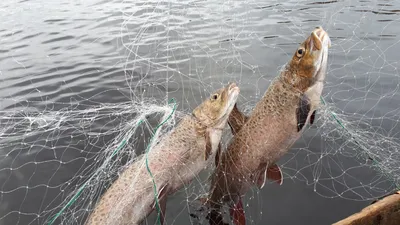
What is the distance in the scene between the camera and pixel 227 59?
7934 mm

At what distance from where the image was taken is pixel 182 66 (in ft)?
28.6

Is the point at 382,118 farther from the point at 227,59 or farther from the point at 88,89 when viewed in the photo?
the point at 88,89

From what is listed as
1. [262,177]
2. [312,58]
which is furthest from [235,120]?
[312,58]

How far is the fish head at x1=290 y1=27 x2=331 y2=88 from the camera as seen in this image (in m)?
4.02

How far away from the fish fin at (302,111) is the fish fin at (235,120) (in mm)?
641

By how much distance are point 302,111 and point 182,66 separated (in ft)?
16.3

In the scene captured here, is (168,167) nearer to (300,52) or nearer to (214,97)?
(214,97)

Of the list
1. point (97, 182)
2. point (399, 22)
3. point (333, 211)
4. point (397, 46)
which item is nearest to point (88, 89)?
point (97, 182)

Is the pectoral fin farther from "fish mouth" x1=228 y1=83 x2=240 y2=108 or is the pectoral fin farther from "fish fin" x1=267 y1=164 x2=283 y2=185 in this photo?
"fish mouth" x1=228 y1=83 x2=240 y2=108

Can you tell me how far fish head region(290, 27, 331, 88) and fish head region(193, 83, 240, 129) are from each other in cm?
80

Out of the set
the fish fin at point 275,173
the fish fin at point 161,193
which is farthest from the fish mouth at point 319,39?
the fish fin at point 161,193

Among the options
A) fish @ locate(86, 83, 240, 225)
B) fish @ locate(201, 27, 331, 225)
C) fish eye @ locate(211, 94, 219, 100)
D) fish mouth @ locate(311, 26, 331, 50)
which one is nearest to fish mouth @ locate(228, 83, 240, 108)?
fish @ locate(86, 83, 240, 225)

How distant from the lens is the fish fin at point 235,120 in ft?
14.5

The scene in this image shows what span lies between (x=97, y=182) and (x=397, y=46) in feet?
25.7
